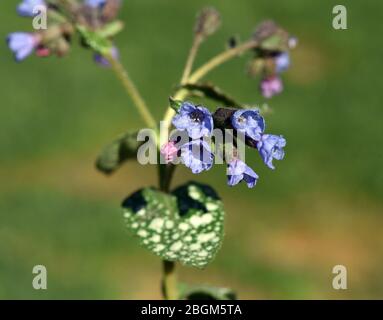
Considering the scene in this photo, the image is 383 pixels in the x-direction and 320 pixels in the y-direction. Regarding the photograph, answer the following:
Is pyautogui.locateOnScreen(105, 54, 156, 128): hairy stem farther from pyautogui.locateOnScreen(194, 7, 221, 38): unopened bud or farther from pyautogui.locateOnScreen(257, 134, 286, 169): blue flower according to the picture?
pyautogui.locateOnScreen(257, 134, 286, 169): blue flower

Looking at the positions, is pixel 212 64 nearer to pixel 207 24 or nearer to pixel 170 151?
pixel 207 24

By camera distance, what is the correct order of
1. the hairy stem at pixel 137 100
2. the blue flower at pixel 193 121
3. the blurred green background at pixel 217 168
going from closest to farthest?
the blue flower at pixel 193 121 < the hairy stem at pixel 137 100 < the blurred green background at pixel 217 168

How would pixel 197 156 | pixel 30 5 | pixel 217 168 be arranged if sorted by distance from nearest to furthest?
pixel 197 156
pixel 30 5
pixel 217 168

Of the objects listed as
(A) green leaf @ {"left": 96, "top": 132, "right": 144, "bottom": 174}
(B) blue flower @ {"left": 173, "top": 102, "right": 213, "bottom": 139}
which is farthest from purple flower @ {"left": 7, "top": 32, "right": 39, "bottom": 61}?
(B) blue flower @ {"left": 173, "top": 102, "right": 213, "bottom": 139}

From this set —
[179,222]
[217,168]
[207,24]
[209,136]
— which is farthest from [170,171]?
[217,168]

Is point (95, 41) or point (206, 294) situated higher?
point (95, 41)

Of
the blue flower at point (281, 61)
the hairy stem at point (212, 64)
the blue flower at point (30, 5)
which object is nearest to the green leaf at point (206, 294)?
the hairy stem at point (212, 64)

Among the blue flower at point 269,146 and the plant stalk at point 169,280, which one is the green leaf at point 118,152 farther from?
the blue flower at point 269,146
